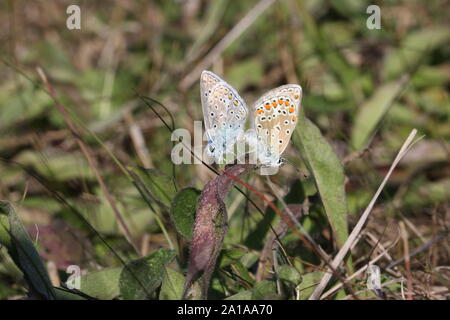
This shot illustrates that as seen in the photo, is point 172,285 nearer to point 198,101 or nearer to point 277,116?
point 277,116

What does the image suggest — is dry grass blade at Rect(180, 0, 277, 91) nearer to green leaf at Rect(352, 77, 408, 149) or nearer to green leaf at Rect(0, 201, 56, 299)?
green leaf at Rect(352, 77, 408, 149)

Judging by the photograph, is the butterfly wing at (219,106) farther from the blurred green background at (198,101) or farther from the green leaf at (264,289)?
the green leaf at (264,289)

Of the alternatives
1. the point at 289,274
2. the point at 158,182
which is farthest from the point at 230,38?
the point at 289,274

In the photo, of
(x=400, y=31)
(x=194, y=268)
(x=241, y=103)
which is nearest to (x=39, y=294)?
(x=194, y=268)

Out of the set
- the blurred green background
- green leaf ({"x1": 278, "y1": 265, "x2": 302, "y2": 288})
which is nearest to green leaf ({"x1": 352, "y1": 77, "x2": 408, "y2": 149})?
the blurred green background

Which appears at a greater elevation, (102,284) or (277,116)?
(277,116)
